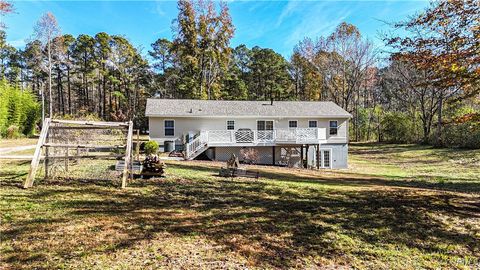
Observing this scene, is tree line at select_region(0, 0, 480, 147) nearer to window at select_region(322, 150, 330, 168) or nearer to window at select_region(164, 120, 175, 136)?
window at select_region(322, 150, 330, 168)

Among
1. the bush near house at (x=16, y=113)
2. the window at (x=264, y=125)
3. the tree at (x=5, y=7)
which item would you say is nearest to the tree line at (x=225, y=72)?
the bush near house at (x=16, y=113)

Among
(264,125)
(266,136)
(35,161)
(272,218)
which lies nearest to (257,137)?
(266,136)

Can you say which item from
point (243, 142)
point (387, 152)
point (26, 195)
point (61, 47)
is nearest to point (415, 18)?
point (26, 195)

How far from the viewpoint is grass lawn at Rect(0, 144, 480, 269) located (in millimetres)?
3998

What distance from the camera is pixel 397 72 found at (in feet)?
116

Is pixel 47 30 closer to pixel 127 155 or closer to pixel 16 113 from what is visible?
pixel 16 113

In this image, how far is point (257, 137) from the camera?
781 inches

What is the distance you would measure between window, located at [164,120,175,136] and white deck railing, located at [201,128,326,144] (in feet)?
8.56

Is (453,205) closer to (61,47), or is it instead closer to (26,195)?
(26,195)

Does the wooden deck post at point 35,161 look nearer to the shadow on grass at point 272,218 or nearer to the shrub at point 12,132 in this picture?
the shadow on grass at point 272,218

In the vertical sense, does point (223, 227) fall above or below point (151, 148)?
below

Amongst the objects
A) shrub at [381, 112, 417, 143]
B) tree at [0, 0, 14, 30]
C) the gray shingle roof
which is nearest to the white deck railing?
the gray shingle roof

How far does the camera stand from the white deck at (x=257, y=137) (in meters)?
18.9

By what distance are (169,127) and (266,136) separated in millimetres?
6716
